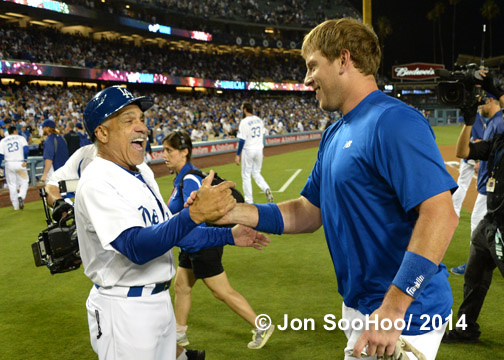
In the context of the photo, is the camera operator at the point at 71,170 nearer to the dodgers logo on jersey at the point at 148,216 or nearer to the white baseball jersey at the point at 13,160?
the dodgers logo on jersey at the point at 148,216

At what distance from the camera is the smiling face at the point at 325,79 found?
2285 mm

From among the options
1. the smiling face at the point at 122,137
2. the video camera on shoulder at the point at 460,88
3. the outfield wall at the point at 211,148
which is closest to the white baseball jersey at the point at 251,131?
the video camera on shoulder at the point at 460,88

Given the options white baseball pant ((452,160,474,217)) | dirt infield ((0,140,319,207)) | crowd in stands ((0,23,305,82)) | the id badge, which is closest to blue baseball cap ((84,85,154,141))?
the id badge

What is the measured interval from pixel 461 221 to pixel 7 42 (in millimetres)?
33922

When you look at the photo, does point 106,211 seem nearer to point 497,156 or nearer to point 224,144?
point 497,156

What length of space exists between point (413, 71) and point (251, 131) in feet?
230

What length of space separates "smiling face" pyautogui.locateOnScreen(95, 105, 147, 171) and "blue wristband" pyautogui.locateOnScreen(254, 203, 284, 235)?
2.71 ft

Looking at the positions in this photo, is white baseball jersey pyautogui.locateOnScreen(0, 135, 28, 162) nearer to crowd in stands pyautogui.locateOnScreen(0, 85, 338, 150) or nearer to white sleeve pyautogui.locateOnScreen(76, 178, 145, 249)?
crowd in stands pyautogui.locateOnScreen(0, 85, 338, 150)

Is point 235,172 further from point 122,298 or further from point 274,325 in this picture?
point 122,298

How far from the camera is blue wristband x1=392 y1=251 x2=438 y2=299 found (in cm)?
187

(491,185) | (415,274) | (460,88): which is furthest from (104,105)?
(491,185)

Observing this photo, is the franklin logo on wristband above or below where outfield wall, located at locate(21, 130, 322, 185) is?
above

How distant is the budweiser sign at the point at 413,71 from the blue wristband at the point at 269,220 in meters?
76.8

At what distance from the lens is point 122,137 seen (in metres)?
2.84
